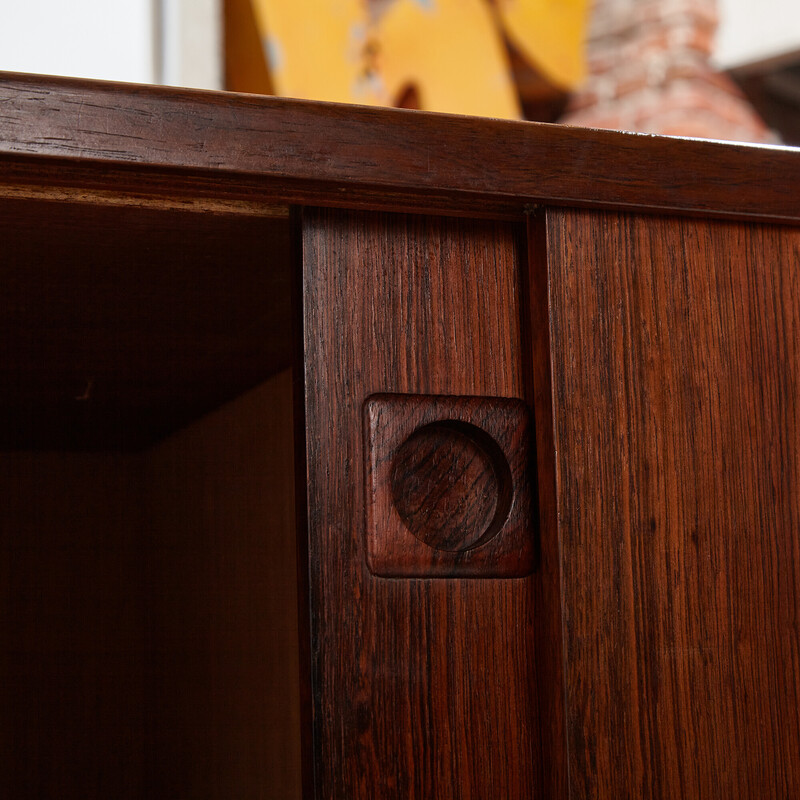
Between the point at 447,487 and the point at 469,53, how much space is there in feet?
6.04

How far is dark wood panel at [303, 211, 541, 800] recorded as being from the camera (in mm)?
394

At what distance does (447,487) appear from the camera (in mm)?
439

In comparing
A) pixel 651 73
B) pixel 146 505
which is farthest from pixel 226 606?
pixel 651 73

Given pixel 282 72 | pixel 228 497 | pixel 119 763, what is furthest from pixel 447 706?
pixel 282 72

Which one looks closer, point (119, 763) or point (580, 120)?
point (119, 763)

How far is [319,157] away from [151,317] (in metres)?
0.19

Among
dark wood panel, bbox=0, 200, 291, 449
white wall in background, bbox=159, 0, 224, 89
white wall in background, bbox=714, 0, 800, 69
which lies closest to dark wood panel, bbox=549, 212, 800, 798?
dark wood panel, bbox=0, 200, 291, 449

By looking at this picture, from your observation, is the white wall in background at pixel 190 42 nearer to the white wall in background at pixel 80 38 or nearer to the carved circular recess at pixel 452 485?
the white wall in background at pixel 80 38

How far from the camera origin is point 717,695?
0.42 metres

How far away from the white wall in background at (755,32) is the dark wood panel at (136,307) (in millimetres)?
2152

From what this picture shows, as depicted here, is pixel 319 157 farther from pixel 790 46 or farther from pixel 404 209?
pixel 790 46

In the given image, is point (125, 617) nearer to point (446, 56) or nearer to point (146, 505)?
point (146, 505)

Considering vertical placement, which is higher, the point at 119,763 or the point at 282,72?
the point at 282,72

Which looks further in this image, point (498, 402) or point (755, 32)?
point (755, 32)
